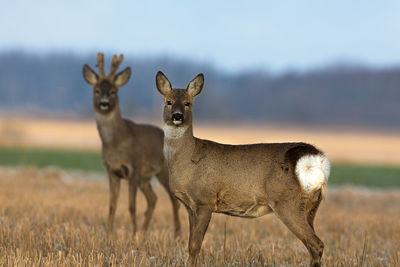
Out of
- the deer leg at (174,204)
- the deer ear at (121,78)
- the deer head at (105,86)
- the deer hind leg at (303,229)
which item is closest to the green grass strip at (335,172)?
the deer leg at (174,204)

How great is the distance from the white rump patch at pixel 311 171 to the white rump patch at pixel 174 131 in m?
1.57

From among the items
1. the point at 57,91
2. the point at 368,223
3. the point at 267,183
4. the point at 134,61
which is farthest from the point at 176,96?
the point at 134,61

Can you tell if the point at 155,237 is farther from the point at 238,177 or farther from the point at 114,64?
the point at 114,64

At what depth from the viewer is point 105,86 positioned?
988cm

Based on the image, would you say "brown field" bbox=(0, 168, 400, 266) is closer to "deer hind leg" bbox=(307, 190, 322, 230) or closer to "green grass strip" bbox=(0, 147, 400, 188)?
"deer hind leg" bbox=(307, 190, 322, 230)

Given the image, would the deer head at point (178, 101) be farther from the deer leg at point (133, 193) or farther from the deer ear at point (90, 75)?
the deer ear at point (90, 75)

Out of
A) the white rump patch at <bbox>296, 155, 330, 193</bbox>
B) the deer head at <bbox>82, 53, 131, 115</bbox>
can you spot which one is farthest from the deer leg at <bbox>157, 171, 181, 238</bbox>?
the white rump patch at <bbox>296, 155, 330, 193</bbox>

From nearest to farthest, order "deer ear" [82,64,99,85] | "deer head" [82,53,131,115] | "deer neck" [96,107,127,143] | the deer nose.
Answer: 1. the deer nose
2. "deer head" [82,53,131,115]
3. "deer neck" [96,107,127,143]
4. "deer ear" [82,64,99,85]

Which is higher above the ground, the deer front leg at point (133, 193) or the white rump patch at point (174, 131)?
the white rump patch at point (174, 131)

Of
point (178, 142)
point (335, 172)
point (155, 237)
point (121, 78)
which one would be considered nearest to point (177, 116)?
point (178, 142)

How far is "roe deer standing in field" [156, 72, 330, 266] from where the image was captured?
6.46m

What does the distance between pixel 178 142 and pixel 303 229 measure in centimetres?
197

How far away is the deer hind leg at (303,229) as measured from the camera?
20.9ft

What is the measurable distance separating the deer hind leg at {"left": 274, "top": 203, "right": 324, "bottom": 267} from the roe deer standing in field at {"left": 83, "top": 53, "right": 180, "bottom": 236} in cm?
413
